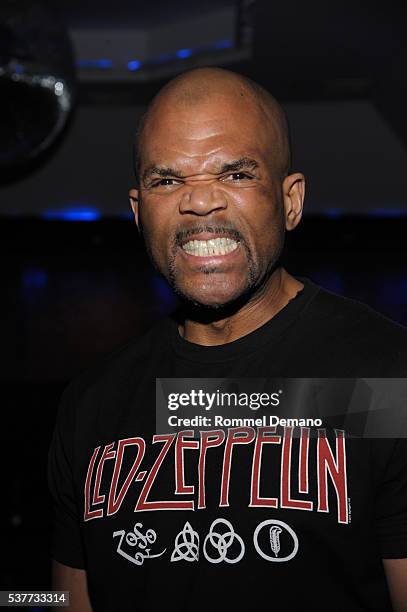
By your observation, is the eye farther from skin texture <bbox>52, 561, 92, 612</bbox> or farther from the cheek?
skin texture <bbox>52, 561, 92, 612</bbox>

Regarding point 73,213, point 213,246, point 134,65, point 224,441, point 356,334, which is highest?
point 134,65

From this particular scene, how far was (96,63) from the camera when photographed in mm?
4191

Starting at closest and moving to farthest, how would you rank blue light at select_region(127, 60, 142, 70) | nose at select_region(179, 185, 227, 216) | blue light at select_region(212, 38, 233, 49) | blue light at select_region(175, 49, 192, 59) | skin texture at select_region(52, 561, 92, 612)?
nose at select_region(179, 185, 227, 216) → skin texture at select_region(52, 561, 92, 612) → blue light at select_region(212, 38, 233, 49) → blue light at select_region(175, 49, 192, 59) → blue light at select_region(127, 60, 142, 70)

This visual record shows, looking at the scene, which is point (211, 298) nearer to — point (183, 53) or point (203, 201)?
point (203, 201)

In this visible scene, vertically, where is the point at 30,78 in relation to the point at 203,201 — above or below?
above

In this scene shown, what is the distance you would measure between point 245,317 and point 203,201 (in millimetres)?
212

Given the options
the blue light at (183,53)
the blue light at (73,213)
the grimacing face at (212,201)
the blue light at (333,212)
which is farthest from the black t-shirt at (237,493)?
the blue light at (73,213)

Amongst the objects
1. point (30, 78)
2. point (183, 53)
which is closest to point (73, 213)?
point (183, 53)

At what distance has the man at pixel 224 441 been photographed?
3.46ft

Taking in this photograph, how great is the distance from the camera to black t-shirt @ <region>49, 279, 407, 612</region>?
105 cm

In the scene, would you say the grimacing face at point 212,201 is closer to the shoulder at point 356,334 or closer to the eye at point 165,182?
the eye at point 165,182

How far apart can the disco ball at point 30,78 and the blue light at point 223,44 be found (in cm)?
192

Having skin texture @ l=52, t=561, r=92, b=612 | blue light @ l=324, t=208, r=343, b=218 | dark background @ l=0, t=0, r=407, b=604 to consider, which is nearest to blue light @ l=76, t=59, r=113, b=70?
dark background @ l=0, t=0, r=407, b=604

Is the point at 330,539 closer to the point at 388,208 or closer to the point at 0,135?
the point at 0,135
